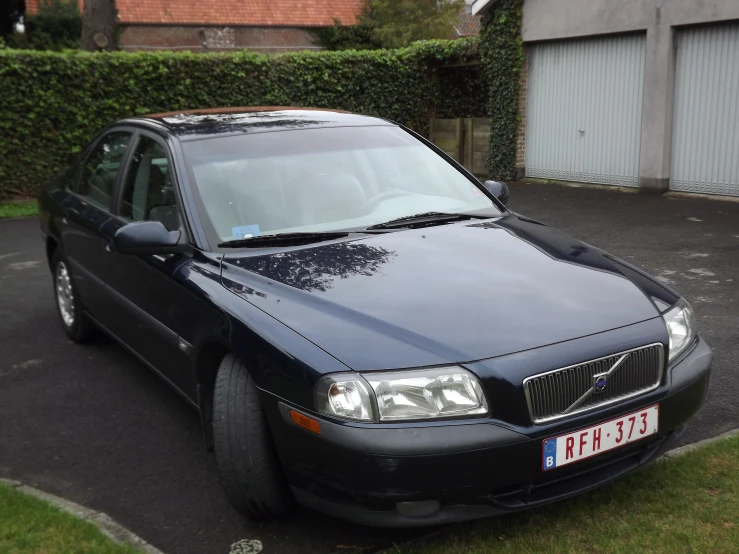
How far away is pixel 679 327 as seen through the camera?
3.37 m

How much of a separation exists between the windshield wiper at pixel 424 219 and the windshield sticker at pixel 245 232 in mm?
560

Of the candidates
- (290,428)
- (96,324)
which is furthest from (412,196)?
(96,324)

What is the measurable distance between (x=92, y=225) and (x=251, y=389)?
239 centimetres

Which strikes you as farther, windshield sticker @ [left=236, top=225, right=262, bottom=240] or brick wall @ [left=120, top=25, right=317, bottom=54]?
brick wall @ [left=120, top=25, right=317, bottom=54]

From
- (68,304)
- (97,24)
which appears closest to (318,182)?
(68,304)

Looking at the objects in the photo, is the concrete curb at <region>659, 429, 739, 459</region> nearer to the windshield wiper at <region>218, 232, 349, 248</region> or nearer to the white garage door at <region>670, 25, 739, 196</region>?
Result: the windshield wiper at <region>218, 232, 349, 248</region>

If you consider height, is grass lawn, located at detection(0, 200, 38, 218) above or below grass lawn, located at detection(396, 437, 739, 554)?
above

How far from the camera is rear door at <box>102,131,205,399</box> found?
12.4 ft

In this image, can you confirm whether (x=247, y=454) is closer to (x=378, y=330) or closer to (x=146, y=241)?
(x=378, y=330)

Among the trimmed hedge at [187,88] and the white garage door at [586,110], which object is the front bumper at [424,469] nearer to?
the white garage door at [586,110]

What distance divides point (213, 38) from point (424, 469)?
3641 centimetres

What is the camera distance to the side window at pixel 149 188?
418 centimetres

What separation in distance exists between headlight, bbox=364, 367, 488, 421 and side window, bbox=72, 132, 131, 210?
286 centimetres

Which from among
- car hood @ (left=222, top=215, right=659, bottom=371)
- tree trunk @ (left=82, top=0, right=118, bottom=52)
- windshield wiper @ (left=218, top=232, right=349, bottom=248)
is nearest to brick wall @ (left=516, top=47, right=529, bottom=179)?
tree trunk @ (left=82, top=0, right=118, bottom=52)
